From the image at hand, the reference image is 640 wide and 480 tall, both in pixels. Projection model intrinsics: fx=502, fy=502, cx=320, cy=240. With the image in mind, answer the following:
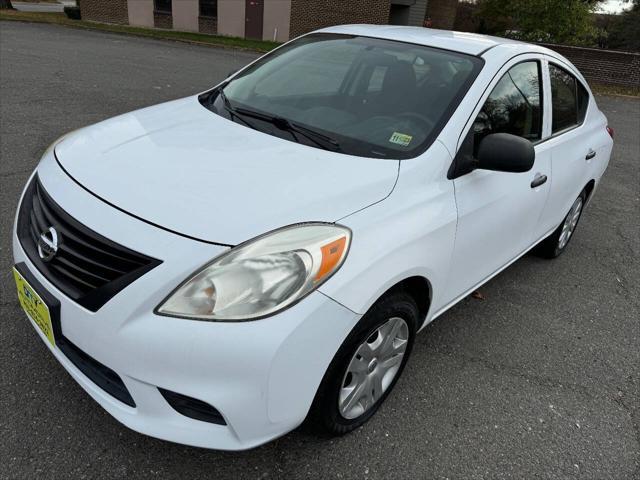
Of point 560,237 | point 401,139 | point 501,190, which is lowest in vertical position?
point 560,237

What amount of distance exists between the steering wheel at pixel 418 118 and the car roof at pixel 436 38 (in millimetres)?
556

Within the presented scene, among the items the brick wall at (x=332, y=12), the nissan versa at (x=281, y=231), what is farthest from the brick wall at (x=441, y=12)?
the nissan versa at (x=281, y=231)

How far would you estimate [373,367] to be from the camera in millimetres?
2162

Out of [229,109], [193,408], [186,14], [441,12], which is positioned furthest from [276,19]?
[193,408]

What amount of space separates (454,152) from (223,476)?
171 cm

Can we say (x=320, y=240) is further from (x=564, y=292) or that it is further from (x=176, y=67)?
(x=176, y=67)

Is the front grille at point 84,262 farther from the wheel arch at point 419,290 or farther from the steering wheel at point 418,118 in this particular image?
the steering wheel at point 418,118

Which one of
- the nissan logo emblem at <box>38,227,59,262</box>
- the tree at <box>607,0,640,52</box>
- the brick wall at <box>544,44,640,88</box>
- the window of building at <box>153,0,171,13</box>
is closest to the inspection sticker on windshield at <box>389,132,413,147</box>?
the nissan logo emblem at <box>38,227,59,262</box>

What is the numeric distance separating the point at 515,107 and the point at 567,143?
783 mm

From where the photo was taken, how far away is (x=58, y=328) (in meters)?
1.84

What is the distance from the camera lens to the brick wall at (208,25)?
22.6 metres

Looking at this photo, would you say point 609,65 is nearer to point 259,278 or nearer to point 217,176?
point 217,176

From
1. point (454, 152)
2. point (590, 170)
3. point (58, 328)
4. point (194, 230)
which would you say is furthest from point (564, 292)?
point (58, 328)

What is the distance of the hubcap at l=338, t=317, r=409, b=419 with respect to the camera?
2.05 metres
